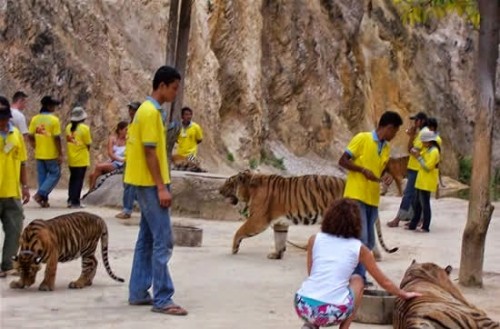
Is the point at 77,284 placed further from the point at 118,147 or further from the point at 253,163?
the point at 253,163

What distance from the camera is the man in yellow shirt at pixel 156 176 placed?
27.6 feet

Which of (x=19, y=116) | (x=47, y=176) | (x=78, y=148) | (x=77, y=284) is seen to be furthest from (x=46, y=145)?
(x=77, y=284)

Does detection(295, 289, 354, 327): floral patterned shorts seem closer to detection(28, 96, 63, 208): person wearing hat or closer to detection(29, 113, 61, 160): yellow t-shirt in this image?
detection(28, 96, 63, 208): person wearing hat

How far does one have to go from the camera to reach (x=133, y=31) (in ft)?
80.9

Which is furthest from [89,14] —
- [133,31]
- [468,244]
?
[468,244]

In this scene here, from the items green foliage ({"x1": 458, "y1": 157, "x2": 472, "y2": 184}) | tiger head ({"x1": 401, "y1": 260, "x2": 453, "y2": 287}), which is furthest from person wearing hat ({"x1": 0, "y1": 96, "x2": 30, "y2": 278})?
green foliage ({"x1": 458, "y1": 157, "x2": 472, "y2": 184})

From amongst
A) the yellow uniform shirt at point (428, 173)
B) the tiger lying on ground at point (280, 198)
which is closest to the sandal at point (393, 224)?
the yellow uniform shirt at point (428, 173)

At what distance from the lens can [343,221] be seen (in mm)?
6918

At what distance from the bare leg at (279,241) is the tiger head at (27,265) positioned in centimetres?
384

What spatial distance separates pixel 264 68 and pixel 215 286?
781 inches

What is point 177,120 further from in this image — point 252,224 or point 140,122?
point 140,122

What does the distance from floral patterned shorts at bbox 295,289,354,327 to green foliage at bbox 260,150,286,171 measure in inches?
826

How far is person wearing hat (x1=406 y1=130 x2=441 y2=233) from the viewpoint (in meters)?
15.8

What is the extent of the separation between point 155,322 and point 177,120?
679 cm
